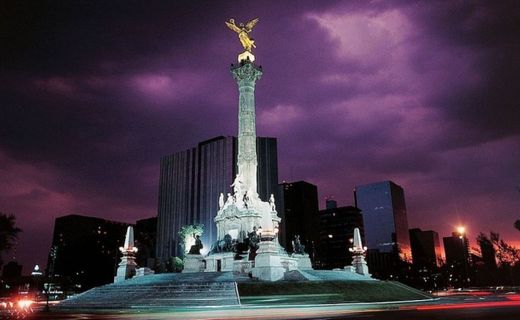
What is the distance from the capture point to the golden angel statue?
173 ft

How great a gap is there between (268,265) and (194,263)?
40.5 feet

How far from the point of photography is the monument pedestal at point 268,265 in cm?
3070

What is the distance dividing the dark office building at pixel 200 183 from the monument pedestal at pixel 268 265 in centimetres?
4526

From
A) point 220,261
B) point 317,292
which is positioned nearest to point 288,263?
point 220,261

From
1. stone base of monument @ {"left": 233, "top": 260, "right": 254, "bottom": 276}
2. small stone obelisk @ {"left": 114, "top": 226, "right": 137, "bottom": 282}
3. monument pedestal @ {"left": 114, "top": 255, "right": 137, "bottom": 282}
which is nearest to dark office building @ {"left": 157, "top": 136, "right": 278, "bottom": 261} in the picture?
small stone obelisk @ {"left": 114, "top": 226, "right": 137, "bottom": 282}

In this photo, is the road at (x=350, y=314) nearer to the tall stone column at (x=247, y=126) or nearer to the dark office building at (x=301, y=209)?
the tall stone column at (x=247, y=126)

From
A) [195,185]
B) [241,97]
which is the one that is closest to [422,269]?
[195,185]

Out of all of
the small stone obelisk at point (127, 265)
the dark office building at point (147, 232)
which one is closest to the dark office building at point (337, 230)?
the dark office building at point (147, 232)

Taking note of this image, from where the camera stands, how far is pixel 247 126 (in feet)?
161

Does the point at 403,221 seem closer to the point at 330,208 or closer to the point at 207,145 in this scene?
the point at 330,208

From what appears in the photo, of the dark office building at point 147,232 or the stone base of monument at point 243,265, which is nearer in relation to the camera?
the stone base of monument at point 243,265

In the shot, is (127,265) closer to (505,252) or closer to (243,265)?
(243,265)

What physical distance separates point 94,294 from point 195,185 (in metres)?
57.4

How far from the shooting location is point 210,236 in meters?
79.0
